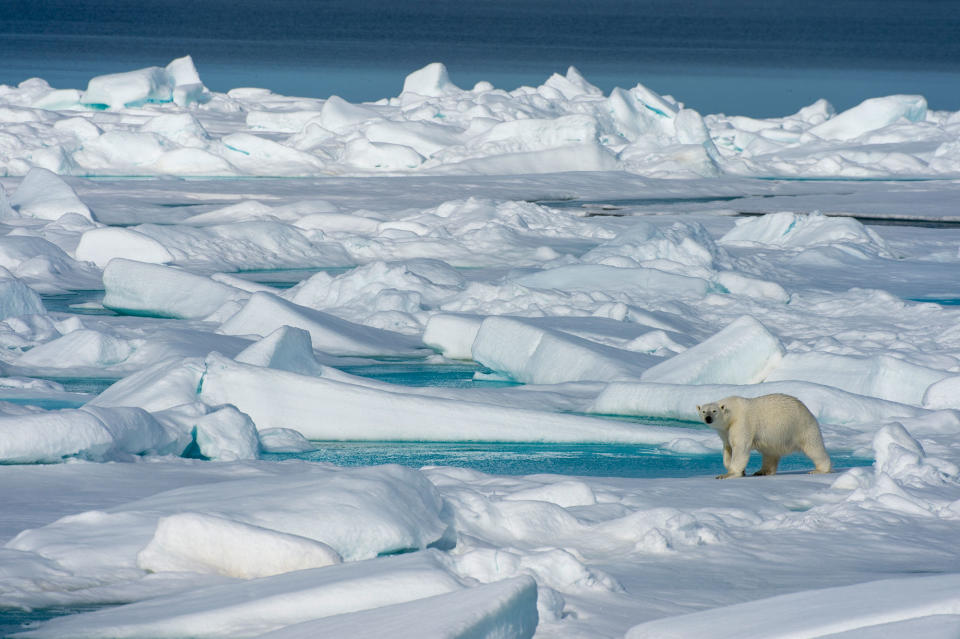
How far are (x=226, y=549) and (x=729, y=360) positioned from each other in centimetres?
414

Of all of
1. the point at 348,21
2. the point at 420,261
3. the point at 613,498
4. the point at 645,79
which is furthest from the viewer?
the point at 348,21

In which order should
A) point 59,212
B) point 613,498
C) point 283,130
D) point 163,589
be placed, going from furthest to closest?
point 283,130 → point 59,212 → point 613,498 → point 163,589

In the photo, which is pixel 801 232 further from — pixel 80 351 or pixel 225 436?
pixel 225 436

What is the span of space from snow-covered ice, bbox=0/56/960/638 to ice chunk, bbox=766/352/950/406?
0.01 meters

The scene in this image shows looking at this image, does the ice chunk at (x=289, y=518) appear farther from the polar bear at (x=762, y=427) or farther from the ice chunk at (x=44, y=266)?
the ice chunk at (x=44, y=266)

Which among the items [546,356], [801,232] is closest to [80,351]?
[546,356]

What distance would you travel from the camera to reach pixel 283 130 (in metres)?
22.8

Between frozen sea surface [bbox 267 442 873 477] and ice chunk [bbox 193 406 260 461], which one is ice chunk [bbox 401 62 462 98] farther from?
ice chunk [bbox 193 406 260 461]

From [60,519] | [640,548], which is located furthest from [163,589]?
[640,548]

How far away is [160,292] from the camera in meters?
9.30

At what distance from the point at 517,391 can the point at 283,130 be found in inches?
666

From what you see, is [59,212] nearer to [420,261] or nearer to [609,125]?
[420,261]

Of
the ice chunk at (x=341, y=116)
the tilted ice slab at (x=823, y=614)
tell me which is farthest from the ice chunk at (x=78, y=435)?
the ice chunk at (x=341, y=116)

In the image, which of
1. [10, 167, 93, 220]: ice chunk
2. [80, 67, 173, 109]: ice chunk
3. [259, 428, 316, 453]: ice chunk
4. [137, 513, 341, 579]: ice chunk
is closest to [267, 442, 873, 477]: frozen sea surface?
[259, 428, 316, 453]: ice chunk
